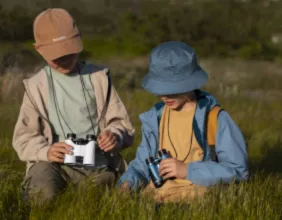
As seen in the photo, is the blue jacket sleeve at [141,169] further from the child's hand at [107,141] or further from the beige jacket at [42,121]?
the beige jacket at [42,121]

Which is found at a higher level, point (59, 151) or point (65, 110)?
point (65, 110)

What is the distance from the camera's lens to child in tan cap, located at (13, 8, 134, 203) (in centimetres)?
448

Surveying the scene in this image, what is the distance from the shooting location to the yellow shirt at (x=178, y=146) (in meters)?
4.01

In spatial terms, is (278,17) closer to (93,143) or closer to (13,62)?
(13,62)

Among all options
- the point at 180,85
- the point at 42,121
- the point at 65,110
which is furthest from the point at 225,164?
the point at 42,121

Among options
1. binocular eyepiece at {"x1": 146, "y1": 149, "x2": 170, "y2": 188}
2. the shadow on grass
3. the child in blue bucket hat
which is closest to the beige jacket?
the child in blue bucket hat

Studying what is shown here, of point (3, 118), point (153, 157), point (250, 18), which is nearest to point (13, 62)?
point (3, 118)

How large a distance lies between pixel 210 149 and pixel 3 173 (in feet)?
5.08

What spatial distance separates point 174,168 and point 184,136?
26cm

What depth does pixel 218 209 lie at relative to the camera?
372 centimetres

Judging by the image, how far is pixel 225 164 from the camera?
3.90 m

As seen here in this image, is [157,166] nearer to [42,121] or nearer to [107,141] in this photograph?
[107,141]

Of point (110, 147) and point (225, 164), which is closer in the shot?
point (225, 164)

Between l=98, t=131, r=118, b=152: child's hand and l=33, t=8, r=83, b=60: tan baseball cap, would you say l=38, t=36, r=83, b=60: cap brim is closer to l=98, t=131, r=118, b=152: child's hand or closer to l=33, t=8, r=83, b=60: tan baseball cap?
l=33, t=8, r=83, b=60: tan baseball cap
